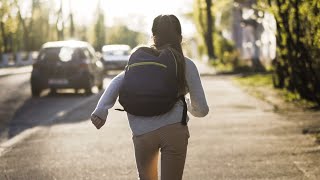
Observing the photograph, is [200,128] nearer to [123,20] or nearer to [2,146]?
[2,146]

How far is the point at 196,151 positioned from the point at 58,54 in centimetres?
1246

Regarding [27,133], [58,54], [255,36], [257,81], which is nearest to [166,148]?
[27,133]

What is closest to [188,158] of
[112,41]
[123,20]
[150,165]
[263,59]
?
[150,165]

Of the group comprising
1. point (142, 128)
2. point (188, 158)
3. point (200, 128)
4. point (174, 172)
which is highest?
point (142, 128)

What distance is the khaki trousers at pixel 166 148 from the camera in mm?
4363

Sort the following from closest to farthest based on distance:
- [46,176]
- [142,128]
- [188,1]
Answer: [142,128], [46,176], [188,1]

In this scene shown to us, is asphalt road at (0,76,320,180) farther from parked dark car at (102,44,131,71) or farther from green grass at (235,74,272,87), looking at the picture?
parked dark car at (102,44,131,71)

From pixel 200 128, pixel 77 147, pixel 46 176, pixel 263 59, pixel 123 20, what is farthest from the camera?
pixel 123 20

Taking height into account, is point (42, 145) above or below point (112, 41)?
above

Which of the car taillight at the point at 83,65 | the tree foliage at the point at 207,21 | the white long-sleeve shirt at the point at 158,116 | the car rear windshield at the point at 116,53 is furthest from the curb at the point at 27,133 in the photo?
the tree foliage at the point at 207,21

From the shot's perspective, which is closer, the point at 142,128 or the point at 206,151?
the point at 142,128

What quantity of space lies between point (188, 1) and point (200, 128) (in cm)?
6577

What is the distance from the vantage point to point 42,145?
1046 cm

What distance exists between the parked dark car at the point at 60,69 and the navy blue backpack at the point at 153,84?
1716cm
